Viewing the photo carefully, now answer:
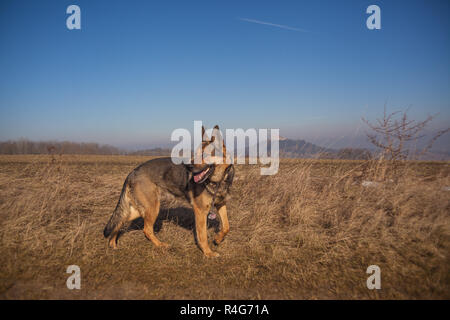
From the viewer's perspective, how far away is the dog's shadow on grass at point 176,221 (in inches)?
227

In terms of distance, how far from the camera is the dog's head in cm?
428

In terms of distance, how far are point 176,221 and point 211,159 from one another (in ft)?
9.10

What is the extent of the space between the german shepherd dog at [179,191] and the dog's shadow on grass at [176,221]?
2.59 feet

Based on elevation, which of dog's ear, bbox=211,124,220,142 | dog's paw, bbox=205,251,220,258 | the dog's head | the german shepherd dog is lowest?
dog's paw, bbox=205,251,220,258

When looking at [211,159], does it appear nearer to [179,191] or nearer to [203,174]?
[203,174]

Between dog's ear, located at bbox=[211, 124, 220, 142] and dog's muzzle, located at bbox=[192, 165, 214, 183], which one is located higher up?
dog's ear, located at bbox=[211, 124, 220, 142]

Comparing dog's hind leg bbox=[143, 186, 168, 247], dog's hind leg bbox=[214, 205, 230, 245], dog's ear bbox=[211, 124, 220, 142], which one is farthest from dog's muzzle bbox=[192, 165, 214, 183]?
dog's hind leg bbox=[143, 186, 168, 247]

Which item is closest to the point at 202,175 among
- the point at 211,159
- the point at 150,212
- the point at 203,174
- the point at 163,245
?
the point at 203,174

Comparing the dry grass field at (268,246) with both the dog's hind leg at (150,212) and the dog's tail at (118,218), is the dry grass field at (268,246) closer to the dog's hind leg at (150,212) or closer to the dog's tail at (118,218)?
the dog's hind leg at (150,212)

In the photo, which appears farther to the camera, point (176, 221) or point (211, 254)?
point (176, 221)

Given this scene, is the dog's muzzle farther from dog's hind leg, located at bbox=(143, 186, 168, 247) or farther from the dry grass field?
the dry grass field

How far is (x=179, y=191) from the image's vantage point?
482 cm

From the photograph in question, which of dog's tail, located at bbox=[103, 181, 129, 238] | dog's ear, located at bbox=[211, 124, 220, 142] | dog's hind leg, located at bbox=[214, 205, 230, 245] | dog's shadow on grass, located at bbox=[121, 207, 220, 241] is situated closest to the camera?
dog's ear, located at bbox=[211, 124, 220, 142]
